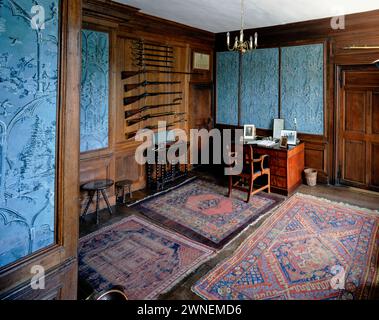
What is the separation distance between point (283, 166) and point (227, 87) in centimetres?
240

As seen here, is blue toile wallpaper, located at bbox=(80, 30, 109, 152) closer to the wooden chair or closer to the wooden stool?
the wooden stool

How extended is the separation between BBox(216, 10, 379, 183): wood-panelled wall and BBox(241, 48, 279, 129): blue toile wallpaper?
267 millimetres

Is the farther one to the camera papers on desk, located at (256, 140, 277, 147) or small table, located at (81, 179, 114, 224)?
papers on desk, located at (256, 140, 277, 147)

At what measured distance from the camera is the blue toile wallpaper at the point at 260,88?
5.48 metres

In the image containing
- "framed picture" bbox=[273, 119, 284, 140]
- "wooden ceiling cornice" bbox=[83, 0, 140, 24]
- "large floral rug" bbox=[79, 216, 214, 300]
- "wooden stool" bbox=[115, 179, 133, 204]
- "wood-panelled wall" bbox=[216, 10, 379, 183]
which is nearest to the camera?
"large floral rug" bbox=[79, 216, 214, 300]

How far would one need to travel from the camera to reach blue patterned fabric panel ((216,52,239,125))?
6035 mm

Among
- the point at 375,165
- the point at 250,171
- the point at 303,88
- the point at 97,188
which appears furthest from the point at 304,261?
the point at 303,88

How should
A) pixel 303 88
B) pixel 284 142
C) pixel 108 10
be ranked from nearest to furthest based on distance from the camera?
pixel 108 10
pixel 284 142
pixel 303 88

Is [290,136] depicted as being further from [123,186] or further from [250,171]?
[123,186]

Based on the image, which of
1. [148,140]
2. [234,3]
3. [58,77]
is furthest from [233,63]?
[58,77]

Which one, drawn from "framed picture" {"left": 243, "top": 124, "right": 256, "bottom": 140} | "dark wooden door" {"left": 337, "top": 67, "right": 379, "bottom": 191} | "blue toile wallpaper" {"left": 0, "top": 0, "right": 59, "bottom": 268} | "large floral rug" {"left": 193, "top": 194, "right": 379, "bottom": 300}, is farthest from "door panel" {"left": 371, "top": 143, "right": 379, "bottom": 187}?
"blue toile wallpaper" {"left": 0, "top": 0, "right": 59, "bottom": 268}

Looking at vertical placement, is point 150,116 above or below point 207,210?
above

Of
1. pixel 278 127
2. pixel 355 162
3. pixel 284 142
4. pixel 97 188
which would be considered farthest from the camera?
pixel 278 127

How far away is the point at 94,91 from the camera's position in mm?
3822
